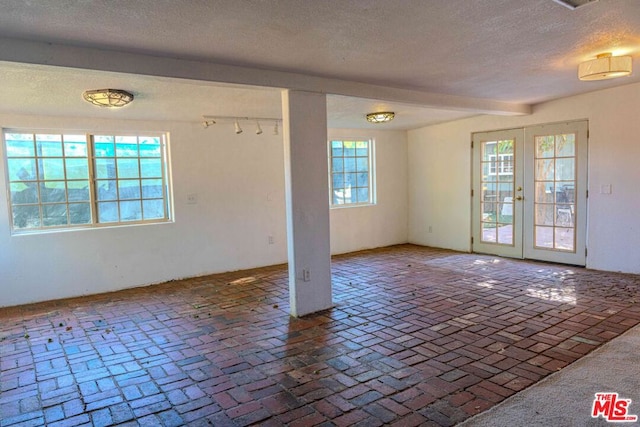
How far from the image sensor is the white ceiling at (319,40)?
2400mm

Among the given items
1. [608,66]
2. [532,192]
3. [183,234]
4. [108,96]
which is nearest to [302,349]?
[108,96]

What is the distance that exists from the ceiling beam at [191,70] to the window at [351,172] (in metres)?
2.71

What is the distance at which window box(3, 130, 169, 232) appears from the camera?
495 cm

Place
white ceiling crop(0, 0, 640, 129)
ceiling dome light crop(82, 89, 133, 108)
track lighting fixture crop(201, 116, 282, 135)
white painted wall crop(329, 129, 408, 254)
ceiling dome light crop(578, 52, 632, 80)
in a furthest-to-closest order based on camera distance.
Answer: white painted wall crop(329, 129, 408, 254) → track lighting fixture crop(201, 116, 282, 135) → ceiling dome light crop(82, 89, 133, 108) → ceiling dome light crop(578, 52, 632, 80) → white ceiling crop(0, 0, 640, 129)

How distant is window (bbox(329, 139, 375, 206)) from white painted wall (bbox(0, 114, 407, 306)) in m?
0.41

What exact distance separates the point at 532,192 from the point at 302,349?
4.53m

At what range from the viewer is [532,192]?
6156 millimetres

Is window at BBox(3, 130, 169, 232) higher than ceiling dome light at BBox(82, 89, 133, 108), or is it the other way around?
ceiling dome light at BBox(82, 89, 133, 108)

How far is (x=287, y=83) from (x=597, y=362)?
322 centimetres

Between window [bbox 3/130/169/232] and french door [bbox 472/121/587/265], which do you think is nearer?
window [bbox 3/130/169/232]

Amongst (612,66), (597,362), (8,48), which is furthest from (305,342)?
(612,66)

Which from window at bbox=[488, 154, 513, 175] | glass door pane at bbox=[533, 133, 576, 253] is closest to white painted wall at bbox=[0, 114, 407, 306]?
window at bbox=[488, 154, 513, 175]

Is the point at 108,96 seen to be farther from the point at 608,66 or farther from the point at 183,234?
the point at 608,66

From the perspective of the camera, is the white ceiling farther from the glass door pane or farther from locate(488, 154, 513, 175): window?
locate(488, 154, 513, 175): window
